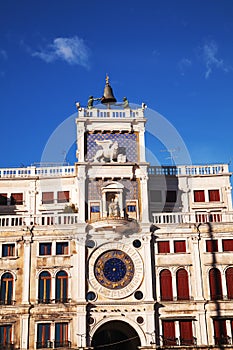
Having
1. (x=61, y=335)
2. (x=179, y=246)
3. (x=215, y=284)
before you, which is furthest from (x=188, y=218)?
(x=61, y=335)

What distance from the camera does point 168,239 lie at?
44312 mm

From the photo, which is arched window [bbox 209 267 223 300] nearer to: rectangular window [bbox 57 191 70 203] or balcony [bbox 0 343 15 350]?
rectangular window [bbox 57 191 70 203]

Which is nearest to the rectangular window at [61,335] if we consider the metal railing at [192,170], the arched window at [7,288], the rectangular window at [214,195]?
the arched window at [7,288]

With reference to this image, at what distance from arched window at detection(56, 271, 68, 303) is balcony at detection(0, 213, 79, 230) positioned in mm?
4355

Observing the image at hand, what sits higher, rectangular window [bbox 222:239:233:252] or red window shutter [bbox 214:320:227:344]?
rectangular window [bbox 222:239:233:252]

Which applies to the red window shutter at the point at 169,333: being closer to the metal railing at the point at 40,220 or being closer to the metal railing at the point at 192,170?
the metal railing at the point at 40,220

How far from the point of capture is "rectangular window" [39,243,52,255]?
43500 mm

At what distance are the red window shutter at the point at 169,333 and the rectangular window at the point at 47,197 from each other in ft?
52.0

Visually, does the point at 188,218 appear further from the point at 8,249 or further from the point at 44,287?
the point at 8,249

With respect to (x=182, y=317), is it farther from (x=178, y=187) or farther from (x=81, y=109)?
(x=81, y=109)

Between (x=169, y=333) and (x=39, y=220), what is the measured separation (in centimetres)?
1452

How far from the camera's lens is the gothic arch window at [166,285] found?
42719mm

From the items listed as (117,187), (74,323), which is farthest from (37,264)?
(117,187)

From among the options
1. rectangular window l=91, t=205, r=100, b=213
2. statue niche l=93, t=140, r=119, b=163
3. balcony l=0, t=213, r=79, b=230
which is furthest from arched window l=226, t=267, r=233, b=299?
statue niche l=93, t=140, r=119, b=163
